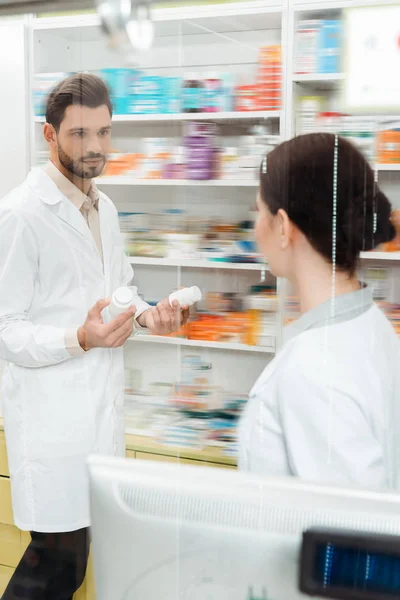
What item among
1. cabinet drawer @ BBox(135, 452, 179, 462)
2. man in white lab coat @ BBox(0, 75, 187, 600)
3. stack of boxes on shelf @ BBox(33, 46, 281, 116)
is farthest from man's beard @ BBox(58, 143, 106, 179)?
cabinet drawer @ BBox(135, 452, 179, 462)

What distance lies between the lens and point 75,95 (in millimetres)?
1652

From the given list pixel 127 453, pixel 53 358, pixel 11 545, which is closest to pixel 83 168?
pixel 53 358

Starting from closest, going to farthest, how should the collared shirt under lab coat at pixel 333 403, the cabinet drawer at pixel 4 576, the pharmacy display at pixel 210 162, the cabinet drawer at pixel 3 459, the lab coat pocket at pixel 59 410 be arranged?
the collared shirt under lab coat at pixel 333 403 < the pharmacy display at pixel 210 162 < the lab coat pocket at pixel 59 410 < the cabinet drawer at pixel 3 459 < the cabinet drawer at pixel 4 576

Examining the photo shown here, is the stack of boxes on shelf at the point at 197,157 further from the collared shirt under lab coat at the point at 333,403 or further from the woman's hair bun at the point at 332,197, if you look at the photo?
the collared shirt under lab coat at the point at 333,403

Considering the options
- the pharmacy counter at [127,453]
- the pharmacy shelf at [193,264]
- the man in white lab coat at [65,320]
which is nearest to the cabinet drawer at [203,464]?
the pharmacy counter at [127,453]

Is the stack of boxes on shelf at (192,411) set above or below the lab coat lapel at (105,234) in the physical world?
below

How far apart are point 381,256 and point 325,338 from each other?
0.25 m

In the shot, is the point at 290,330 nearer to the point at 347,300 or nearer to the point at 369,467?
the point at 347,300

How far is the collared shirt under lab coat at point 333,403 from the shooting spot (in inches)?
41.9

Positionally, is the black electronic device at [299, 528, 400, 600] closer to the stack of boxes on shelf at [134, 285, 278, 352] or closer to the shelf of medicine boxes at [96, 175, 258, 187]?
the stack of boxes on shelf at [134, 285, 278, 352]

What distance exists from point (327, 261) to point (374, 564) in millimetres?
614

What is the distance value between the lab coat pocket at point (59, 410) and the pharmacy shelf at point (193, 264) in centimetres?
29

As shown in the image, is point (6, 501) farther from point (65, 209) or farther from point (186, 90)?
point (186, 90)

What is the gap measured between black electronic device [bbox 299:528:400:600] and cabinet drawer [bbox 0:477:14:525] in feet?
4.29
